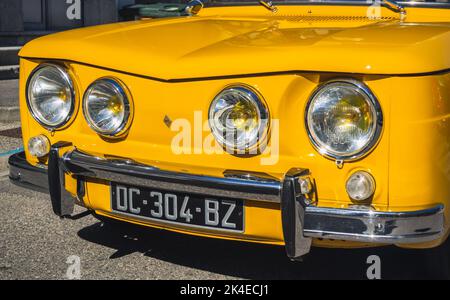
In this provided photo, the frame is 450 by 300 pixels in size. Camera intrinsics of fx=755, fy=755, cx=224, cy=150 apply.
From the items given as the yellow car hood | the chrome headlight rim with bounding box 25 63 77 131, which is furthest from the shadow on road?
the yellow car hood

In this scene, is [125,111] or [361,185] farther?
[125,111]

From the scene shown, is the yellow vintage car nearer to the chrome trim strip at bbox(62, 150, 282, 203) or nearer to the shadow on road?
the chrome trim strip at bbox(62, 150, 282, 203)

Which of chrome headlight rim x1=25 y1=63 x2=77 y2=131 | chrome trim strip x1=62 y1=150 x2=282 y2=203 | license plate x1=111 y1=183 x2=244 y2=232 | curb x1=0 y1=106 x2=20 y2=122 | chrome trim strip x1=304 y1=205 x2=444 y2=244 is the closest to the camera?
chrome trim strip x1=304 y1=205 x2=444 y2=244

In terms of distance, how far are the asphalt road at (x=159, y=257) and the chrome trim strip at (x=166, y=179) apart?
0.40m

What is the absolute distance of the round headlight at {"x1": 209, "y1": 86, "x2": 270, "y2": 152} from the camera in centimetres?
275

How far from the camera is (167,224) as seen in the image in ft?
9.75

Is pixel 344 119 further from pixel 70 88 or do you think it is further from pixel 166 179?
pixel 70 88

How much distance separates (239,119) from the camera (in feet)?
9.21

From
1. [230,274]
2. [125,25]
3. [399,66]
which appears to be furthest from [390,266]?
[125,25]

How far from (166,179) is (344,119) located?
2.34 ft

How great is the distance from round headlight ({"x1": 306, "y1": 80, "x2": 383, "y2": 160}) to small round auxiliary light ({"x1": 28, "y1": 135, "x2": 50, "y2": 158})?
1.24 m

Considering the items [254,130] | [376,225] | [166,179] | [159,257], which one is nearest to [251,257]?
[159,257]

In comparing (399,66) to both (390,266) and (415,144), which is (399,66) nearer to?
(415,144)
